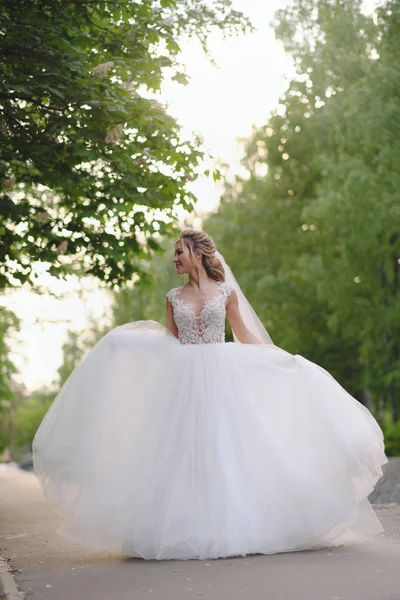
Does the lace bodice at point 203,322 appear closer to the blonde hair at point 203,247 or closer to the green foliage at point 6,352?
the blonde hair at point 203,247

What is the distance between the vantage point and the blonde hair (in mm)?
9266

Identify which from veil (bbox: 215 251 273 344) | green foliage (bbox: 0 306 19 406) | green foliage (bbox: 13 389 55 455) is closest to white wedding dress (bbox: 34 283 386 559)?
veil (bbox: 215 251 273 344)

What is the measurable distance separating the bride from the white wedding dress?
11 millimetres

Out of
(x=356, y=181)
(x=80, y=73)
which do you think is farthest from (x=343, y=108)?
(x=80, y=73)

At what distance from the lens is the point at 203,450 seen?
28.0 feet

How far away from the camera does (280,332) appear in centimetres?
3784

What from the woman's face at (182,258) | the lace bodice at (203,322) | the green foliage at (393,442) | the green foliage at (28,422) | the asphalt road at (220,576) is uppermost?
the green foliage at (28,422)

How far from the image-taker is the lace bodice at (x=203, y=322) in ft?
30.1

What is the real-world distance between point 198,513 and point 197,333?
5.46 feet

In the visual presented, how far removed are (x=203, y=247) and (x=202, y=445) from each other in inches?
70.7

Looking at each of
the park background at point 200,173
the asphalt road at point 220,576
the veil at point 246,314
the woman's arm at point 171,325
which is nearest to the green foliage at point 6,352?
the park background at point 200,173

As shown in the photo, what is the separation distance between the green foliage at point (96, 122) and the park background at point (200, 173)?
0.03 metres

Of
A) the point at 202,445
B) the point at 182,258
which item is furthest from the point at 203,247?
the point at 202,445

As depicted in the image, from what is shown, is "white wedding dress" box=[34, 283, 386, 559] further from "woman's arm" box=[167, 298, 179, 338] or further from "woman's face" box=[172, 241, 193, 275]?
"woman's face" box=[172, 241, 193, 275]
